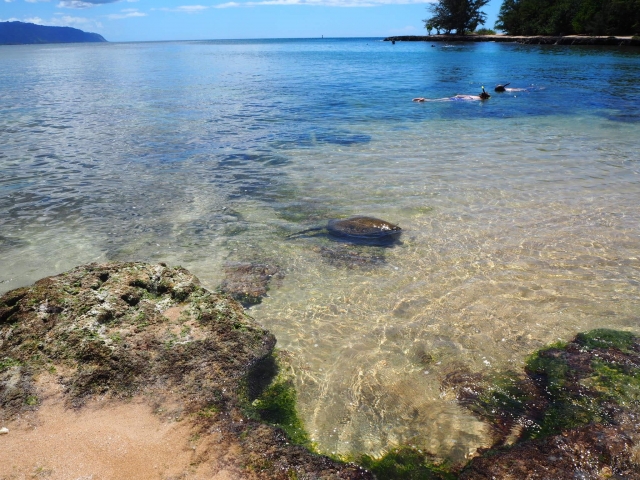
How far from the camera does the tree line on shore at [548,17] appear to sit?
6294 centimetres

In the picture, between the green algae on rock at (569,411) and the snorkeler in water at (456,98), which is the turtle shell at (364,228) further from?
the snorkeler in water at (456,98)

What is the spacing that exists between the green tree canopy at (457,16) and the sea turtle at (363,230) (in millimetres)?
119260

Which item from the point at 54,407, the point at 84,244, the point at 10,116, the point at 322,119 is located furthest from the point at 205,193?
the point at 10,116

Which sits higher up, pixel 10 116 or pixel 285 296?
pixel 10 116

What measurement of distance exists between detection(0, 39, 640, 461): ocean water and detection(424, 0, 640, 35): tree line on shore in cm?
6094

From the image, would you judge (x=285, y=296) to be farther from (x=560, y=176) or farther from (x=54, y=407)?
(x=560, y=176)

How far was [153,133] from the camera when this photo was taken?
1517 centimetres

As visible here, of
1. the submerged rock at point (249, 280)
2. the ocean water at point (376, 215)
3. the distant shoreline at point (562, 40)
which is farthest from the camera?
the distant shoreline at point (562, 40)

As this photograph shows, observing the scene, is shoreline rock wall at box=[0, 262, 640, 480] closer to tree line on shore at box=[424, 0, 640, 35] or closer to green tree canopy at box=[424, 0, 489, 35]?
tree line on shore at box=[424, 0, 640, 35]

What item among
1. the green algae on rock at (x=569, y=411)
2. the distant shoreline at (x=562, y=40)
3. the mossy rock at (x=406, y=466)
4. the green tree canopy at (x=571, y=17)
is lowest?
the mossy rock at (x=406, y=466)

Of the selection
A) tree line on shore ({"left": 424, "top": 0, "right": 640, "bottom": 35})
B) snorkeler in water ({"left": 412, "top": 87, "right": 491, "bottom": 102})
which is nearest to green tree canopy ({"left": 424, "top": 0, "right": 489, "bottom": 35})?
tree line on shore ({"left": 424, "top": 0, "right": 640, "bottom": 35})

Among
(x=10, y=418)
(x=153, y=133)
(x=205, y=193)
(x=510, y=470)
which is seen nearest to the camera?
(x=510, y=470)

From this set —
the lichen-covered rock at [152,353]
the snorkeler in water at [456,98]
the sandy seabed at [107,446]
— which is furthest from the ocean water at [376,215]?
the snorkeler in water at [456,98]

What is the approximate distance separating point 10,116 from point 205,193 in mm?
15138
